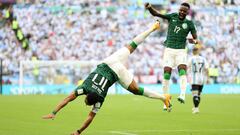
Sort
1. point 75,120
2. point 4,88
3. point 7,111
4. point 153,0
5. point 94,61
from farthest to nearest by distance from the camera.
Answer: point 153,0
point 94,61
point 4,88
point 7,111
point 75,120

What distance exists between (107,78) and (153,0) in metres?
33.3

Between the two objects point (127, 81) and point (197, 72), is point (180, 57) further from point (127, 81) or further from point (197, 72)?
point (127, 81)

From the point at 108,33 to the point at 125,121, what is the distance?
26417 millimetres

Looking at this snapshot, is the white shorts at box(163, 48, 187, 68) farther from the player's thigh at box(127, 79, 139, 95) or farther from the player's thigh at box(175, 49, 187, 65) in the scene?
the player's thigh at box(127, 79, 139, 95)

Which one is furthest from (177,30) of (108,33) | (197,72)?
(108,33)

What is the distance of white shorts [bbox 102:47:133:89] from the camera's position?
15.8m

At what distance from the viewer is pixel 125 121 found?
65.3 ft

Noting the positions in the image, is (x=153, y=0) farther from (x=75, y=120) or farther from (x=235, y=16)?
(x=75, y=120)

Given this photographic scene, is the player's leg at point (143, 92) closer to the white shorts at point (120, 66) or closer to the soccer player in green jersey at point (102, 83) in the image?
the soccer player in green jersey at point (102, 83)

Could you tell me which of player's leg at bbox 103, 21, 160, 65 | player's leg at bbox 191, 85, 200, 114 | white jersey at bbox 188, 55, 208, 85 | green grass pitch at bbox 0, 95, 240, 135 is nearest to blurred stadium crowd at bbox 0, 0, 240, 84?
green grass pitch at bbox 0, 95, 240, 135

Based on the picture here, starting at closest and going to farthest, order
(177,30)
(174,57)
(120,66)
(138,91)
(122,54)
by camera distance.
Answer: (120,66) < (122,54) < (138,91) < (177,30) < (174,57)

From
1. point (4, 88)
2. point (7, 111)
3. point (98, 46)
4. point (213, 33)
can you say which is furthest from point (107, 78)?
point (213, 33)

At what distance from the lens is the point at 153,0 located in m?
48.3

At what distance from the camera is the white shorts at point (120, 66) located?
15820 mm
